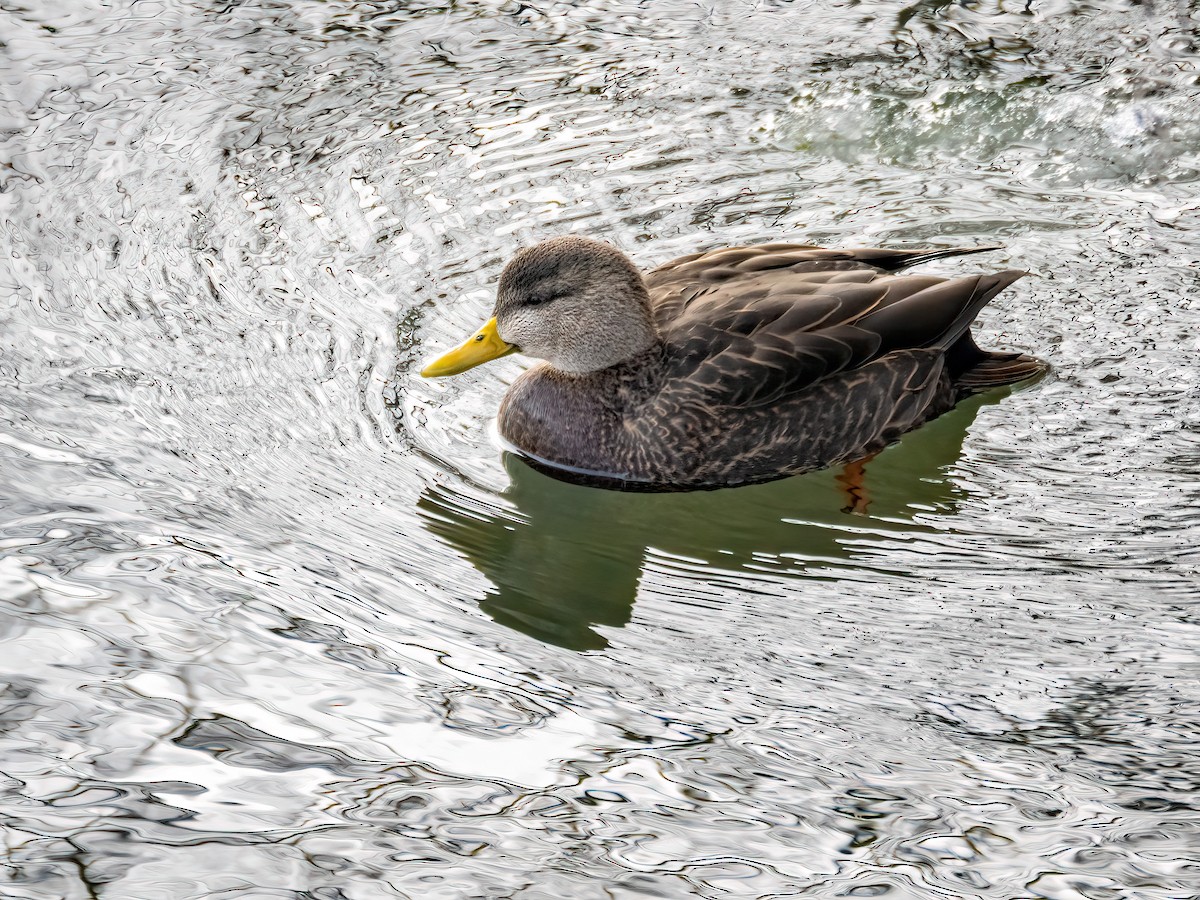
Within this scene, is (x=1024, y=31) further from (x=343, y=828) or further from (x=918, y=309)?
(x=343, y=828)

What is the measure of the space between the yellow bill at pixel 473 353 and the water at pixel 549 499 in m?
0.31

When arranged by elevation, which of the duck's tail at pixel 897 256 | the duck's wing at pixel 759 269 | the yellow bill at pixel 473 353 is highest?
the duck's tail at pixel 897 256

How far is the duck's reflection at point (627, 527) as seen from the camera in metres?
5.79

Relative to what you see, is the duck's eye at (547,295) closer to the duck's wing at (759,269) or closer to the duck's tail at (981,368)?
the duck's wing at (759,269)

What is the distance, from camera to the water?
4.48 meters

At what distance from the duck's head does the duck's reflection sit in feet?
1.80

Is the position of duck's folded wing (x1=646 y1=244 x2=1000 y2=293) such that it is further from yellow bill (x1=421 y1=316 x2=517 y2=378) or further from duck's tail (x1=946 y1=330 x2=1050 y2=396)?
yellow bill (x1=421 y1=316 x2=517 y2=378)

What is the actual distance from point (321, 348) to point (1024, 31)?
527 cm

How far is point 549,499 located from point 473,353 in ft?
2.41

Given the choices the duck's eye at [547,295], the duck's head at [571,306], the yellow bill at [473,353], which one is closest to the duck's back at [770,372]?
the duck's head at [571,306]

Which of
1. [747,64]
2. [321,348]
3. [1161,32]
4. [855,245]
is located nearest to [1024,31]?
[1161,32]

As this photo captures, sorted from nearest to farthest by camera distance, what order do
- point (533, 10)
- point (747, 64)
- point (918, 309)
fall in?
point (918, 309)
point (747, 64)
point (533, 10)

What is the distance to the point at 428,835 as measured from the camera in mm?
4422

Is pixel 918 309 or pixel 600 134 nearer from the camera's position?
pixel 918 309
